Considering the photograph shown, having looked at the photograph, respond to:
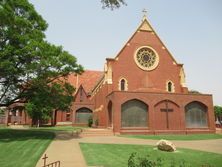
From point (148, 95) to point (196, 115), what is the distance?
7939 mm

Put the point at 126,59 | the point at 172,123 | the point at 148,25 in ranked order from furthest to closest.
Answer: the point at 148,25 → the point at 126,59 → the point at 172,123

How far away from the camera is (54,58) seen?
20.9 m

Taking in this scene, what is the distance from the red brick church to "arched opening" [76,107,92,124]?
8901 mm

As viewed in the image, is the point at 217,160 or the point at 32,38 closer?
the point at 217,160

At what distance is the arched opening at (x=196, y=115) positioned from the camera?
30938 mm

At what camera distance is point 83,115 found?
151 feet

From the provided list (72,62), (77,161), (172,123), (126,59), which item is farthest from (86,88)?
(77,161)

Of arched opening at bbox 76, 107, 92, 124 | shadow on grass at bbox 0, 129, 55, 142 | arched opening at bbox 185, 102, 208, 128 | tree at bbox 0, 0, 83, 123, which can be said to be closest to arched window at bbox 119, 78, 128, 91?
arched opening at bbox 185, 102, 208, 128

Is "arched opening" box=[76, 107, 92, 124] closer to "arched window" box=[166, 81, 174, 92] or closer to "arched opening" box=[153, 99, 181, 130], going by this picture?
"arched window" box=[166, 81, 174, 92]

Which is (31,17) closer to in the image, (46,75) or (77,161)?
(46,75)

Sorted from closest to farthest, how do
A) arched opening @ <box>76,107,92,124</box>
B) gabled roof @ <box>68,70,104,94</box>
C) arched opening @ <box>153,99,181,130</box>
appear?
1. arched opening @ <box>153,99,181,130</box>
2. arched opening @ <box>76,107,92,124</box>
3. gabled roof @ <box>68,70,104,94</box>

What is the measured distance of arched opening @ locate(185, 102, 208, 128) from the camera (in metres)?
30.9

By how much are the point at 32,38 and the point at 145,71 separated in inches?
740

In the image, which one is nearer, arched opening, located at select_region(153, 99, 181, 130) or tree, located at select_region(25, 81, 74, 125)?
tree, located at select_region(25, 81, 74, 125)
